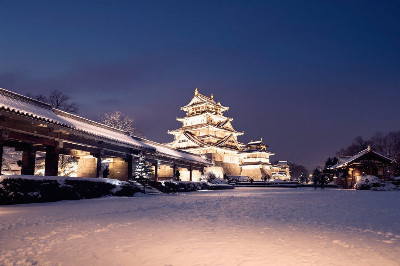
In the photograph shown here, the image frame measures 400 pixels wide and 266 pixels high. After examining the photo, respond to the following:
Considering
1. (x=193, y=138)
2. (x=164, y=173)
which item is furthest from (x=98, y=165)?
(x=193, y=138)

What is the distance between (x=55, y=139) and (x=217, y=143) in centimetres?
4626

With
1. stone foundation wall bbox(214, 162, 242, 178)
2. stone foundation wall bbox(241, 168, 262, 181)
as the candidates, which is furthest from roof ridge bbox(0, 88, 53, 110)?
stone foundation wall bbox(241, 168, 262, 181)

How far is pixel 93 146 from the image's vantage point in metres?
21.8

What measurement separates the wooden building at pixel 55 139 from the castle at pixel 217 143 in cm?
3179

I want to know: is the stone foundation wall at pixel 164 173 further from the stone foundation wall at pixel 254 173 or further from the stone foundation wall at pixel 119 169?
the stone foundation wall at pixel 254 173

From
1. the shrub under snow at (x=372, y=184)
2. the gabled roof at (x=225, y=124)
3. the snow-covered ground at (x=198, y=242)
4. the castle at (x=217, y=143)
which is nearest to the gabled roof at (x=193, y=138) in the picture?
the castle at (x=217, y=143)

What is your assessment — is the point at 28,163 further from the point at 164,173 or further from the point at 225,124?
the point at 225,124

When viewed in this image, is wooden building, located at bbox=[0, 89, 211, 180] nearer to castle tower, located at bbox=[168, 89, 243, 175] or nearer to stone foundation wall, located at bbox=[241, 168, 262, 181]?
castle tower, located at bbox=[168, 89, 243, 175]

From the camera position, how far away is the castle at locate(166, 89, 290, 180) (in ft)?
203

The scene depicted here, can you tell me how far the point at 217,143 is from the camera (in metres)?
→ 62.7

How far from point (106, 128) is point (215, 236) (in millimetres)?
22251

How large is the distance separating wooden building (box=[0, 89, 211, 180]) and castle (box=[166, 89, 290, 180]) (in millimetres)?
31785

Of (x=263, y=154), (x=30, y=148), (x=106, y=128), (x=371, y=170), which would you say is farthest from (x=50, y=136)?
(x=263, y=154)

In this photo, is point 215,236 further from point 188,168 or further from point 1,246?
point 188,168
